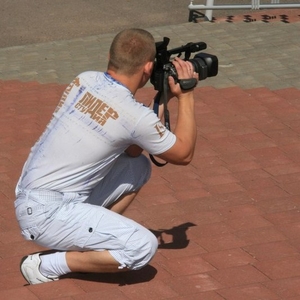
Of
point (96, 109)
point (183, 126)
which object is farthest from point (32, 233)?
point (183, 126)

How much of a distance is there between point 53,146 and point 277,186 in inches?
78.2

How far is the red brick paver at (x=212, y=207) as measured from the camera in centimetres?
420

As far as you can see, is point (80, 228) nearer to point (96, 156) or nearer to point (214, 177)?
point (96, 156)

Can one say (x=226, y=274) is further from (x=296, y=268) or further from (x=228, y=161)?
(x=228, y=161)

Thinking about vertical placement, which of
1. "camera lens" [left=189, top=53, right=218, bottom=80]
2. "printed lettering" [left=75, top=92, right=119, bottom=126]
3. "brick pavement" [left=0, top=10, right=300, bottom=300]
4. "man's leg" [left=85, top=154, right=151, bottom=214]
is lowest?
"brick pavement" [left=0, top=10, right=300, bottom=300]

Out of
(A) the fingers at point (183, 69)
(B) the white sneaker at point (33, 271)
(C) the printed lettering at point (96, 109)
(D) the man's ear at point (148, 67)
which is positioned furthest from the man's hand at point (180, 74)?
(B) the white sneaker at point (33, 271)

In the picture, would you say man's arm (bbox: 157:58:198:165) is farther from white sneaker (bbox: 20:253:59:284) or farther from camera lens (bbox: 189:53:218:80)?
white sneaker (bbox: 20:253:59:284)

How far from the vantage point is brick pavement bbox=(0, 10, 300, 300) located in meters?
4.29

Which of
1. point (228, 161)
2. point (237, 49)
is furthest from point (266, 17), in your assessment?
point (228, 161)

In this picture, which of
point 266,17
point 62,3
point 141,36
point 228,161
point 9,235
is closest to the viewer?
point 141,36

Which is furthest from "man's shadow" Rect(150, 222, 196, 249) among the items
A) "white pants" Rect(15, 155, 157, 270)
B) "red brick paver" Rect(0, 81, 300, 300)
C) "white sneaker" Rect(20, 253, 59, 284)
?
"white sneaker" Rect(20, 253, 59, 284)

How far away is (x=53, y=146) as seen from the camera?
14.0ft

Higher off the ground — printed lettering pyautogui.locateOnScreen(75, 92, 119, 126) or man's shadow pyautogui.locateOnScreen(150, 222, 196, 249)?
printed lettering pyautogui.locateOnScreen(75, 92, 119, 126)

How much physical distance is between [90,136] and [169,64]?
548mm
